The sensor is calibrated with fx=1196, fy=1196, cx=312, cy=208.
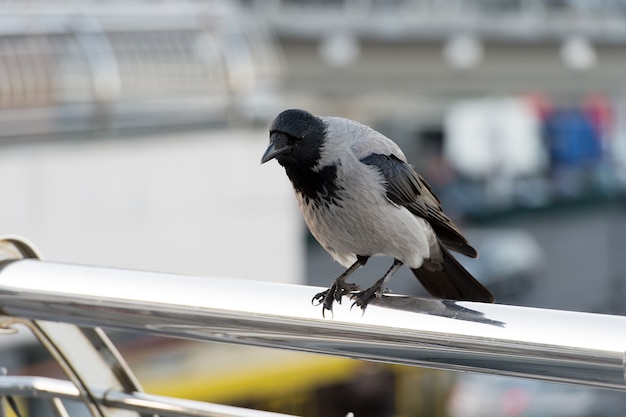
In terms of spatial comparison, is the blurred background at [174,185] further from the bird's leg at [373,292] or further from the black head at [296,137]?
the black head at [296,137]

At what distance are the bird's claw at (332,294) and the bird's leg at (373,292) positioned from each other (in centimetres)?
4

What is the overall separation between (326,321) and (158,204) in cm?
1156

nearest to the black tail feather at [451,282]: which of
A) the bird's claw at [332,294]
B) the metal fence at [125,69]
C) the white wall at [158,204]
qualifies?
the bird's claw at [332,294]

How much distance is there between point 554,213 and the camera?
41.5 metres

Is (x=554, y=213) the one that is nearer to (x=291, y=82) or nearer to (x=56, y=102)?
(x=291, y=82)

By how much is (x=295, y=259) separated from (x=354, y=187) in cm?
1157

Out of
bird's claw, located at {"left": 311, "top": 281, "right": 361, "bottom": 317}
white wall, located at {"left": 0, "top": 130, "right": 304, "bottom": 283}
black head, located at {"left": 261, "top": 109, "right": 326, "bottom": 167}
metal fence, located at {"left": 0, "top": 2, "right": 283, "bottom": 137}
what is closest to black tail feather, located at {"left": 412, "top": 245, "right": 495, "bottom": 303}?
bird's claw, located at {"left": 311, "top": 281, "right": 361, "bottom": 317}

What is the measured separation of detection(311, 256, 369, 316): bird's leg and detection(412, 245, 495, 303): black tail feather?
16 cm

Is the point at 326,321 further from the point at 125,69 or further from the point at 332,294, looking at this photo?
the point at 125,69

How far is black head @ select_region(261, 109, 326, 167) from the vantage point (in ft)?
10.2

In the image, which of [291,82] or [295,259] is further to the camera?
[291,82]

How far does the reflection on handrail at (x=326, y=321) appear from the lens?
171cm

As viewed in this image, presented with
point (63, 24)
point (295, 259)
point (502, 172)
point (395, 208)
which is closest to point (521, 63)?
point (502, 172)

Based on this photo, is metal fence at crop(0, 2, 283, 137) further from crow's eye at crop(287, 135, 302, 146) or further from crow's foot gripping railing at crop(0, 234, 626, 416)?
crow's foot gripping railing at crop(0, 234, 626, 416)
